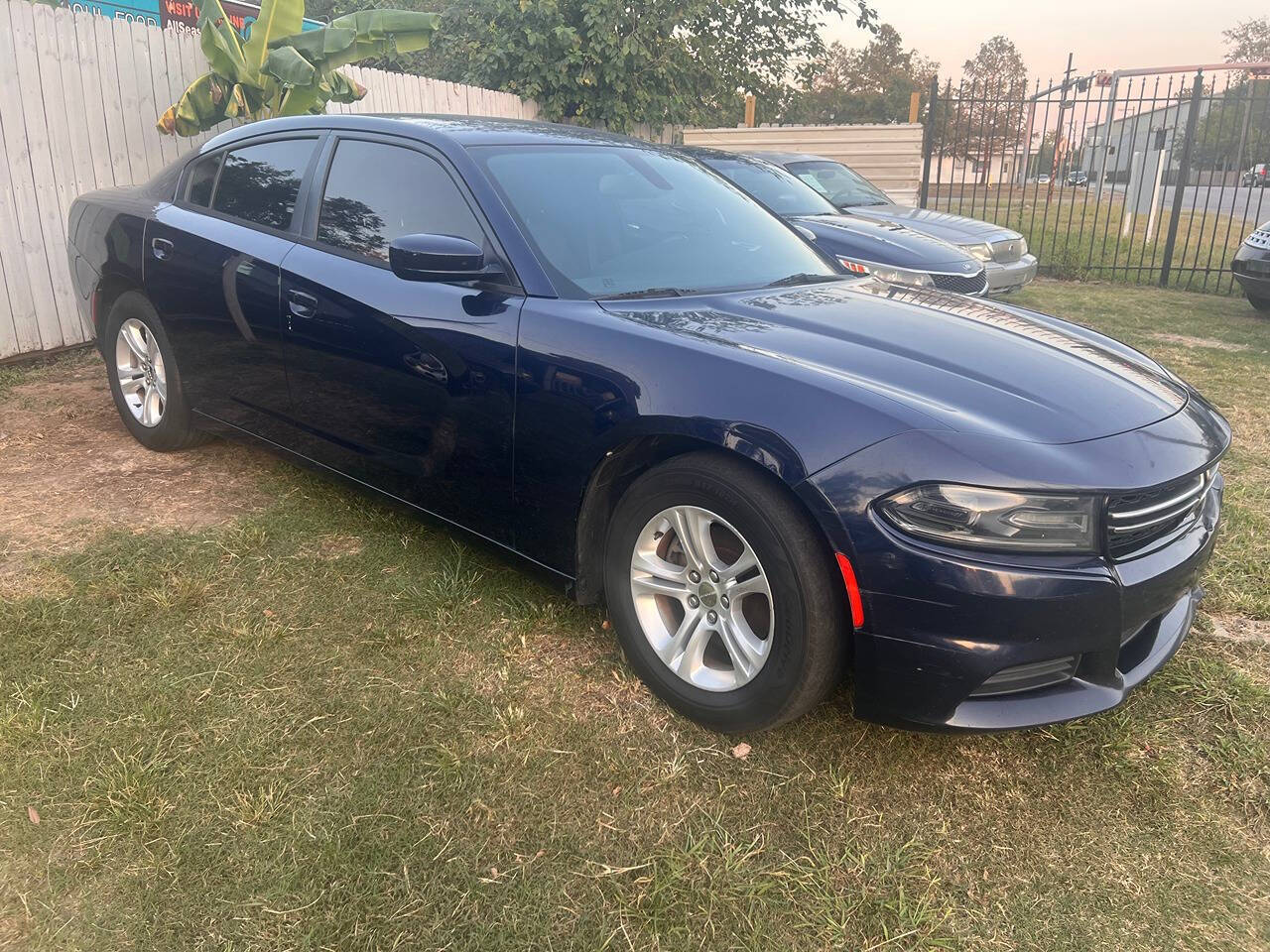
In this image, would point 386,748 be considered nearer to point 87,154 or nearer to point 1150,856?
point 1150,856

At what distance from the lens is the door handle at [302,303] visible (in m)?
3.33

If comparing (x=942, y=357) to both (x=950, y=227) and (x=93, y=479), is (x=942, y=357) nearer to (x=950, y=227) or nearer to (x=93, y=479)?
(x=93, y=479)

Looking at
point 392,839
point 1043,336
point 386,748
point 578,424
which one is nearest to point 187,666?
point 386,748

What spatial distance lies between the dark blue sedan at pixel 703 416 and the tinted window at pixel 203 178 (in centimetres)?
7

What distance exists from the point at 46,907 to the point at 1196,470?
2845mm

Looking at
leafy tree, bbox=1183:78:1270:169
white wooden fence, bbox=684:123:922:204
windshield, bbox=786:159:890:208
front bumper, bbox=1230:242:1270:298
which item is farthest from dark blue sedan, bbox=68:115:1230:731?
white wooden fence, bbox=684:123:922:204

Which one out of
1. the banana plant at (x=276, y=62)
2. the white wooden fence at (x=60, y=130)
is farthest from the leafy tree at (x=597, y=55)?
the white wooden fence at (x=60, y=130)

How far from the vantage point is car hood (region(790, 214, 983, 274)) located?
22.7 ft

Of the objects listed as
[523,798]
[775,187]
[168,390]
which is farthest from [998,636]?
[775,187]

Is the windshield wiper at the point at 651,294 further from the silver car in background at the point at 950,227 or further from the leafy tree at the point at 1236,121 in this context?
the leafy tree at the point at 1236,121

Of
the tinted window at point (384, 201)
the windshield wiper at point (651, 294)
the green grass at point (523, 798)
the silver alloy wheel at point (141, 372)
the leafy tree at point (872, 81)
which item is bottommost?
the green grass at point (523, 798)

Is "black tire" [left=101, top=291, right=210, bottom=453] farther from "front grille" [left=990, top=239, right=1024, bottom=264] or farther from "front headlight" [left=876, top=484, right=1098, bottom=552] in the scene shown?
"front grille" [left=990, top=239, right=1024, bottom=264]

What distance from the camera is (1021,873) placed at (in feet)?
6.90

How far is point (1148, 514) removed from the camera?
2182 millimetres
